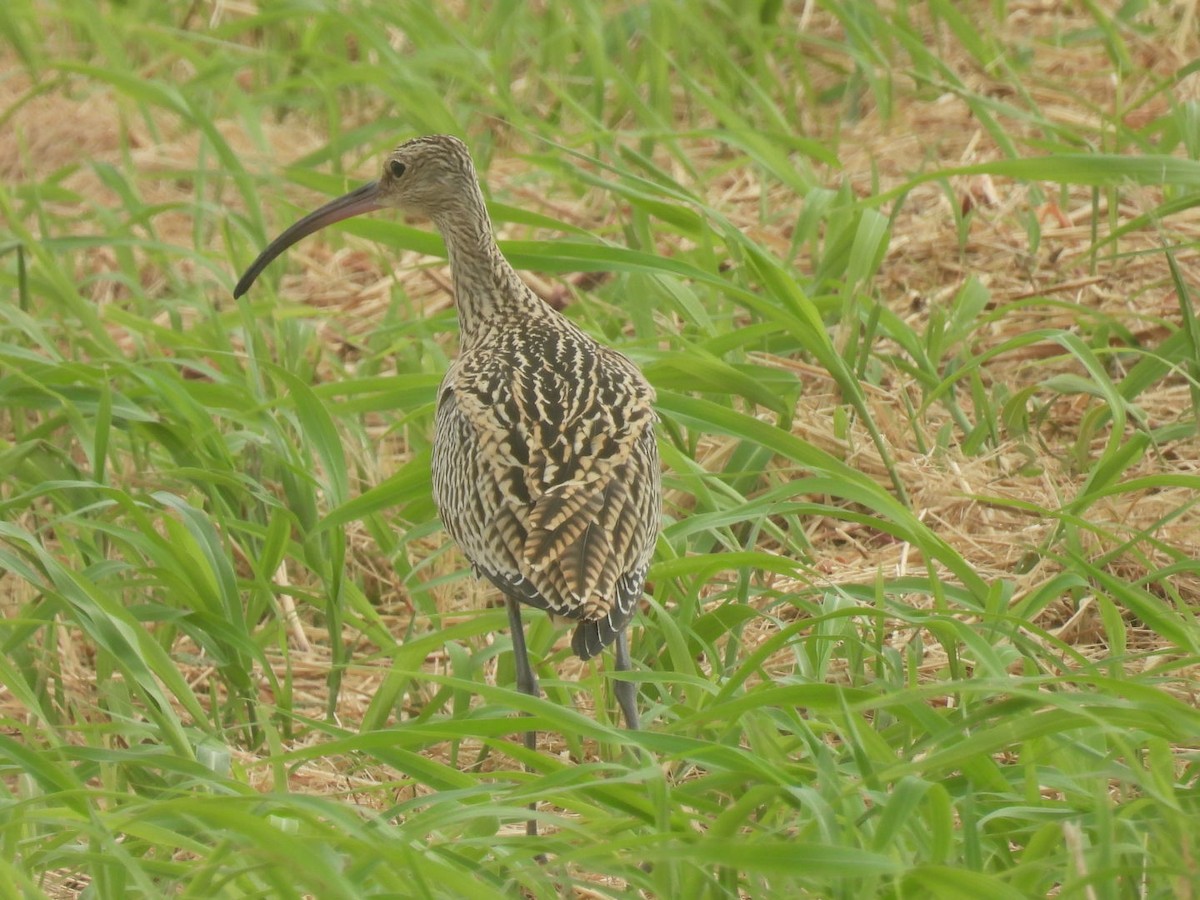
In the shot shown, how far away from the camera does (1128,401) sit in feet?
21.2

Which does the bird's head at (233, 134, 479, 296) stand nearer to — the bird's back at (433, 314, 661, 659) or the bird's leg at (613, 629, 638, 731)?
the bird's back at (433, 314, 661, 659)

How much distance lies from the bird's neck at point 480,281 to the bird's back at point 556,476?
0.48 metres

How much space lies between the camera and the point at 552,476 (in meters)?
5.11

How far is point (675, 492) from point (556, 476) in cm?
144

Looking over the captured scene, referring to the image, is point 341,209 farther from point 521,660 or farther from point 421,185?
point 521,660

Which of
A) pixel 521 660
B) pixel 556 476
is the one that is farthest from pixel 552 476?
pixel 521 660

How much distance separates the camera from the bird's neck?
248 inches

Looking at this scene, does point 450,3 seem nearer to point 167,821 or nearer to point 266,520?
point 266,520

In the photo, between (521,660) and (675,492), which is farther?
(675,492)

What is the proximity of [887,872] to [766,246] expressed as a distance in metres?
4.74

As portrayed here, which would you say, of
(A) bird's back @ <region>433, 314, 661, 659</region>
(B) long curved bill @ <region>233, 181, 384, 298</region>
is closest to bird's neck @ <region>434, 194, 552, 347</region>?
(B) long curved bill @ <region>233, 181, 384, 298</region>

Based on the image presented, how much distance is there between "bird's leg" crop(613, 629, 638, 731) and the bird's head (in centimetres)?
196

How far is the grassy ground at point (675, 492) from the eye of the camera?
4.07 meters

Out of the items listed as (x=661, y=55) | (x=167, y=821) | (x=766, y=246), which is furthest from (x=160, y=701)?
(x=661, y=55)
